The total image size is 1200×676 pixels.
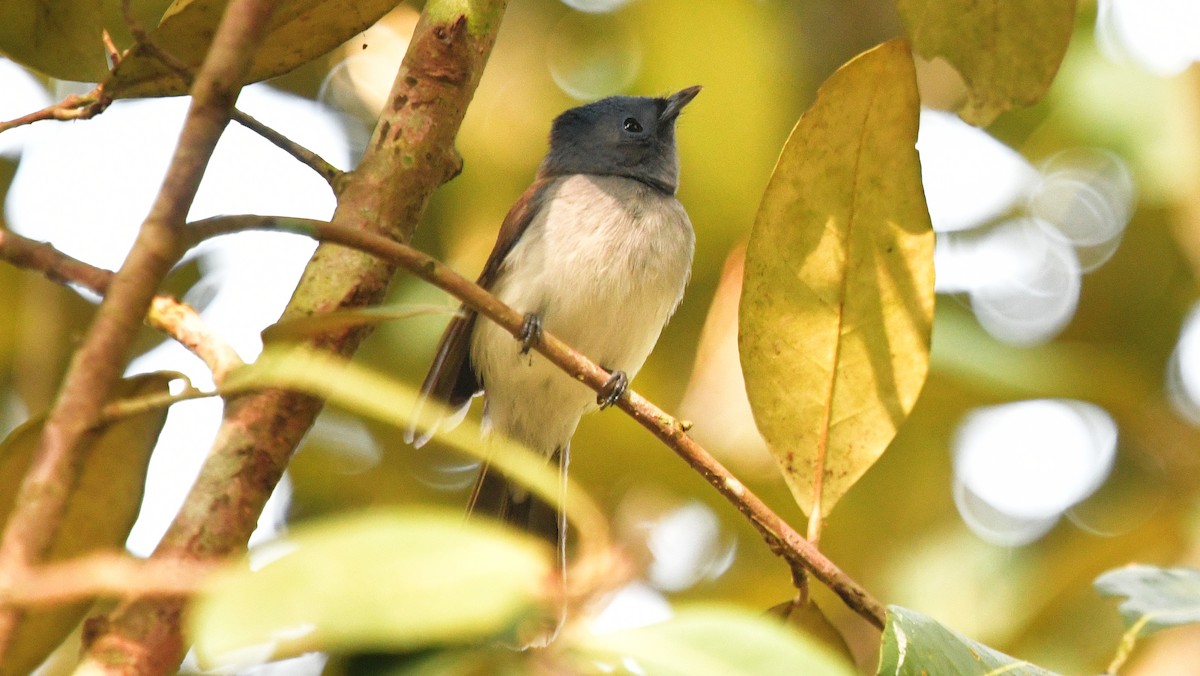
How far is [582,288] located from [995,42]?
1731 mm

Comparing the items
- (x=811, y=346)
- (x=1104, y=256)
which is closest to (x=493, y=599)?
(x=811, y=346)

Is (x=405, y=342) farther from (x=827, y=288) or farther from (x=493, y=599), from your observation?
(x=493, y=599)

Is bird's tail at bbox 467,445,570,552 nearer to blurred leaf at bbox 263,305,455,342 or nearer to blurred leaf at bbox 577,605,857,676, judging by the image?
blurred leaf at bbox 263,305,455,342

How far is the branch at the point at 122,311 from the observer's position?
0.71 m

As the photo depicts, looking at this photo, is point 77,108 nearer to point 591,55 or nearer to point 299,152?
point 299,152

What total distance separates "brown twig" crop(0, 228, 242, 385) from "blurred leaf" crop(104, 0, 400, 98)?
282 mm

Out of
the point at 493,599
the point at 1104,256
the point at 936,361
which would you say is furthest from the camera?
the point at 1104,256

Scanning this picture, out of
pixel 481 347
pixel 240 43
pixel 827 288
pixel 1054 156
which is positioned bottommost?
pixel 240 43

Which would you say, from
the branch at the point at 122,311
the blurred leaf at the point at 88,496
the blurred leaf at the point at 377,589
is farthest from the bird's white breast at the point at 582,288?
the blurred leaf at the point at 377,589

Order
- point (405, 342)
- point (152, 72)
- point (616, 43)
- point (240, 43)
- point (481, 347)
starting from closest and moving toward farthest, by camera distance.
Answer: point (240, 43)
point (152, 72)
point (405, 342)
point (481, 347)
point (616, 43)

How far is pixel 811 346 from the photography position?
1.60 meters

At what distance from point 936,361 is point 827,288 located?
1.50m

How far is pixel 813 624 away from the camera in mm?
1551

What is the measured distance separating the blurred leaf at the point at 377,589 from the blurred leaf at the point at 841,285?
0.90 metres
